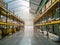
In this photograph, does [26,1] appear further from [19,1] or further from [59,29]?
[59,29]

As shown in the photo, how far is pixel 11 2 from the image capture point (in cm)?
2186

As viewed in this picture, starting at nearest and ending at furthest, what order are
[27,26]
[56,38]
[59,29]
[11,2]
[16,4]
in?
[56,38] < [59,29] < [11,2] < [16,4] < [27,26]

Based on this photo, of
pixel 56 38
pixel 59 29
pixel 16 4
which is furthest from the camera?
pixel 16 4

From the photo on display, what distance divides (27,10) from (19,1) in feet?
11.3

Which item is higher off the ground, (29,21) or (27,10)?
(27,10)

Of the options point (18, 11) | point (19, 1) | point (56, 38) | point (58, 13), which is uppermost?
point (19, 1)

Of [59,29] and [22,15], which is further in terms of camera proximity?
[22,15]

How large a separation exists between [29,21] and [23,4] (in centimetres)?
392

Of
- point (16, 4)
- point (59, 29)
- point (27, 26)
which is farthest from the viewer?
point (27, 26)

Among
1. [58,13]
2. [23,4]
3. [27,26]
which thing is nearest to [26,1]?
[23,4]

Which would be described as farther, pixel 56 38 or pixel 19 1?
pixel 19 1

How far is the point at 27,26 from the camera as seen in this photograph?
1030 inches

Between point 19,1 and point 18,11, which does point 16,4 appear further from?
point 18,11

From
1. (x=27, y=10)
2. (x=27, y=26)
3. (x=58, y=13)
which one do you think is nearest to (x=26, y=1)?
(x=27, y=10)
